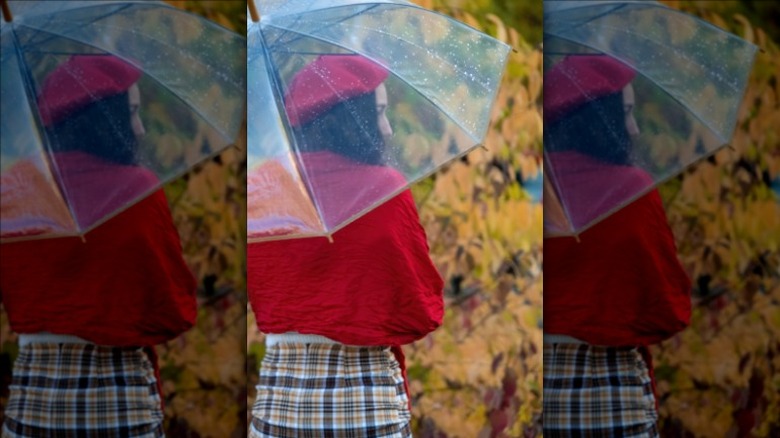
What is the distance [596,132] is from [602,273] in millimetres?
506

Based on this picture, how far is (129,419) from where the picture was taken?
3547 millimetres

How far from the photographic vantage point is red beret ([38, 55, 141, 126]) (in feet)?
11.5

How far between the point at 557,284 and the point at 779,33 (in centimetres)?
118

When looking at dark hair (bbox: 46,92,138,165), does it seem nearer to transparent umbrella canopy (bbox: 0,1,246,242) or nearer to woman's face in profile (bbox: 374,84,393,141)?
transparent umbrella canopy (bbox: 0,1,246,242)

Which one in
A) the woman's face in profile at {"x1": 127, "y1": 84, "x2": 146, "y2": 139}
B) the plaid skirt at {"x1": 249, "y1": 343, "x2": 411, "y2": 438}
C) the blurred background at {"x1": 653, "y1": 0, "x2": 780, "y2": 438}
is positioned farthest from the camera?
the blurred background at {"x1": 653, "y1": 0, "x2": 780, "y2": 438}

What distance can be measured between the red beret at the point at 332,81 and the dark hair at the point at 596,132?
0.69 meters

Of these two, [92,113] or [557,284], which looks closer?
[92,113]

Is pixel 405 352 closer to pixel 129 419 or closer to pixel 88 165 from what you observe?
pixel 129 419

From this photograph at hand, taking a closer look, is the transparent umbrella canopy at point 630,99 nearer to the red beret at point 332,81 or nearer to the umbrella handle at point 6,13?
the red beret at point 332,81

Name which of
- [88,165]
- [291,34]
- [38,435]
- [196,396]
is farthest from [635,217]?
[38,435]

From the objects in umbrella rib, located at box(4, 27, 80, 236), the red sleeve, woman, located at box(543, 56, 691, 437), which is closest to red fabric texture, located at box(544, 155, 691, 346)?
woman, located at box(543, 56, 691, 437)

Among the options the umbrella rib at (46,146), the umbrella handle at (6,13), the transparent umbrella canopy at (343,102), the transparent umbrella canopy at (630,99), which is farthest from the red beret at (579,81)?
the umbrella handle at (6,13)

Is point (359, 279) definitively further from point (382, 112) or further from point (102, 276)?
point (102, 276)

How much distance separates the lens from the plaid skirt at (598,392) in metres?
3.75
